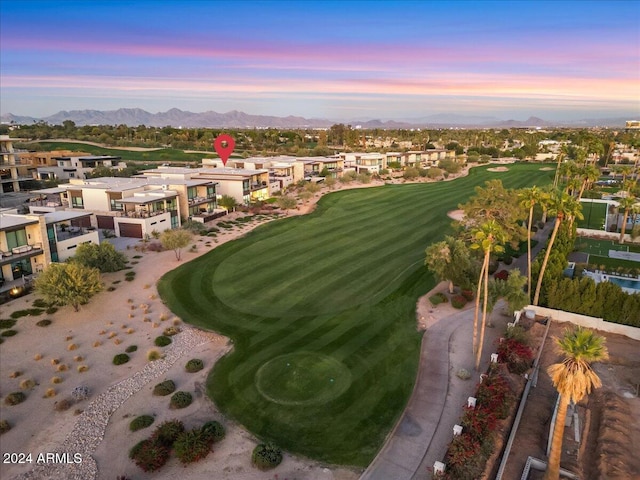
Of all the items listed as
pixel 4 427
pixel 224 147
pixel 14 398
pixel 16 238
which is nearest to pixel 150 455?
pixel 4 427

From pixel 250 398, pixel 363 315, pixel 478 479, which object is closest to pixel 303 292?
pixel 363 315

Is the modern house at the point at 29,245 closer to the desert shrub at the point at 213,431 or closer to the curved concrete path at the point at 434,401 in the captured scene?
the desert shrub at the point at 213,431

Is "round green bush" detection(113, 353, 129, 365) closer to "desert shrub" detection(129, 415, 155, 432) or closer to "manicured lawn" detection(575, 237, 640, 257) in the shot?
"desert shrub" detection(129, 415, 155, 432)

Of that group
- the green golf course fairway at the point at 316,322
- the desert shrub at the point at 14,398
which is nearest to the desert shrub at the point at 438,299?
the green golf course fairway at the point at 316,322

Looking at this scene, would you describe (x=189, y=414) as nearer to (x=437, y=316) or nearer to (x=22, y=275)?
(x=437, y=316)

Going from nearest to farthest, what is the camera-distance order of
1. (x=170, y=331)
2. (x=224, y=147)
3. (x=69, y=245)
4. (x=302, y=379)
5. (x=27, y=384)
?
(x=27, y=384) → (x=302, y=379) → (x=170, y=331) → (x=69, y=245) → (x=224, y=147)

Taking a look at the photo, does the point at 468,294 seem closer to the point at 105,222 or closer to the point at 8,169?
the point at 105,222

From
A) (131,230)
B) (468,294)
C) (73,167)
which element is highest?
(73,167)
